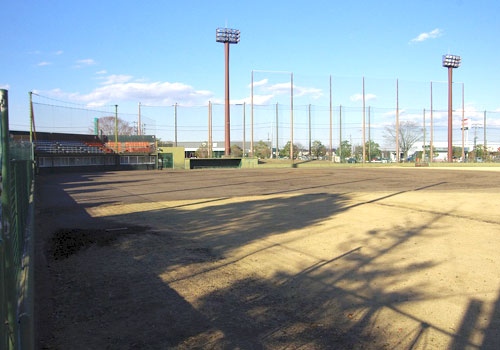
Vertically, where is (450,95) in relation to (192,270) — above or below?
above

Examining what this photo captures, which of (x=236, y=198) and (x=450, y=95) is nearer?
(x=236, y=198)

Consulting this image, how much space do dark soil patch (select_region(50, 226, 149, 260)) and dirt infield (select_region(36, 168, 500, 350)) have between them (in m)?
0.04

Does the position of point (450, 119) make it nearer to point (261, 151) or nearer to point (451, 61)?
point (451, 61)

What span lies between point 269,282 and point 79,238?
5056 mm

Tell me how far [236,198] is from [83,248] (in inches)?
359

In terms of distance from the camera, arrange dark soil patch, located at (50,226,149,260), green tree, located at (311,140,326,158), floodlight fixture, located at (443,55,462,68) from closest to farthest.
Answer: dark soil patch, located at (50,226,149,260) → floodlight fixture, located at (443,55,462,68) → green tree, located at (311,140,326,158)

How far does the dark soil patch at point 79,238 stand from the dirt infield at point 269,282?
35mm

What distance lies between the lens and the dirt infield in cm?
428

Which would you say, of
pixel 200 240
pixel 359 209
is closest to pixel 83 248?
pixel 200 240

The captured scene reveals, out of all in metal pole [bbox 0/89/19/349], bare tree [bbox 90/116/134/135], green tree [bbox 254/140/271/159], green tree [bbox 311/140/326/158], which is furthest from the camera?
green tree [bbox 311/140/326/158]

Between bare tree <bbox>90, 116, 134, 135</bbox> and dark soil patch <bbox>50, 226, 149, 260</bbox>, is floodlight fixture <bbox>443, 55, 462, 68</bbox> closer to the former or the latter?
bare tree <bbox>90, 116, 134, 135</bbox>

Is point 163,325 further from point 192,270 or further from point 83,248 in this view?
point 83,248

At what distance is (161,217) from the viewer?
38.8 feet

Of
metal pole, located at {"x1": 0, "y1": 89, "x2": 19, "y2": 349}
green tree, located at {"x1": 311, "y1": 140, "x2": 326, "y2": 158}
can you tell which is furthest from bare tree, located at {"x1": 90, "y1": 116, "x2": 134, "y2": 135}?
metal pole, located at {"x1": 0, "y1": 89, "x2": 19, "y2": 349}
